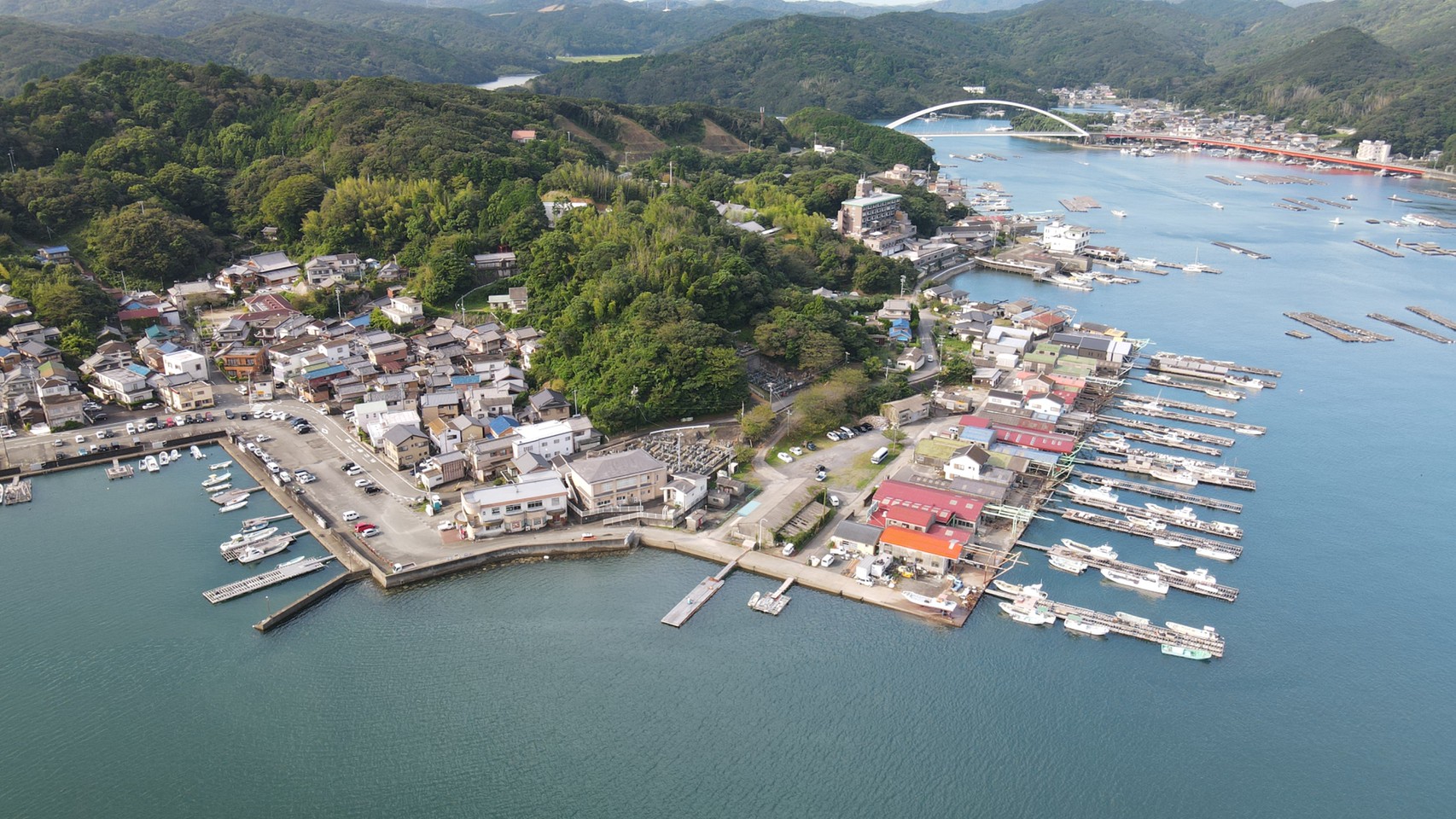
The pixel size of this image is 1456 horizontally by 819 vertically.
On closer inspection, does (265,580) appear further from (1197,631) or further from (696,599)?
A: (1197,631)

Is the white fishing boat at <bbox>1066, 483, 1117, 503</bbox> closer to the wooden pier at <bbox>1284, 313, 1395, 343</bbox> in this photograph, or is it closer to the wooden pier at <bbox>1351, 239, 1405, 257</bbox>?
the wooden pier at <bbox>1284, 313, 1395, 343</bbox>

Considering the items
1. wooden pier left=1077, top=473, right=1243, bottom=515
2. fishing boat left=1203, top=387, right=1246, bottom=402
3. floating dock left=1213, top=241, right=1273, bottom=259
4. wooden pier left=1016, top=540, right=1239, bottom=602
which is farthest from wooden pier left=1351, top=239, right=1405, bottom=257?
wooden pier left=1016, top=540, right=1239, bottom=602

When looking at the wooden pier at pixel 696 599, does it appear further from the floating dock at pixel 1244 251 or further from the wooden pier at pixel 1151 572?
the floating dock at pixel 1244 251

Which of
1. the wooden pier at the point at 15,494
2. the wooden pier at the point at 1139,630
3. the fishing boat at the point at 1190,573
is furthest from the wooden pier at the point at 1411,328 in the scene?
the wooden pier at the point at 15,494

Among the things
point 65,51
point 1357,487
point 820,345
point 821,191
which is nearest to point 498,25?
point 65,51

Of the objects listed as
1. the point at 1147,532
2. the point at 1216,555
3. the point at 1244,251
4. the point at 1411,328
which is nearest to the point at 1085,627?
the point at 1147,532
